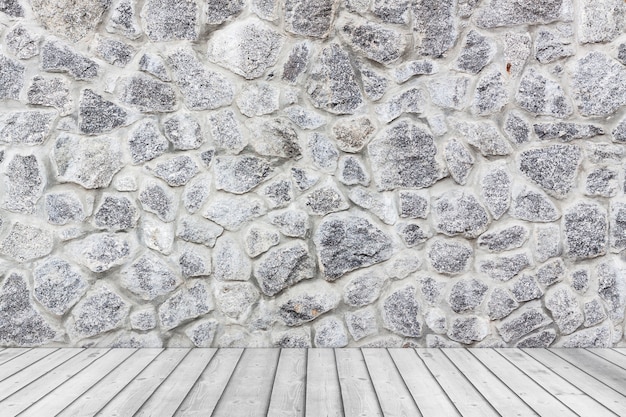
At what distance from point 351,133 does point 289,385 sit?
1197 millimetres

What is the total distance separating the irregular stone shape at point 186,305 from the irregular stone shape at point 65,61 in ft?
3.60

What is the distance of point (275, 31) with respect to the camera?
3041mm

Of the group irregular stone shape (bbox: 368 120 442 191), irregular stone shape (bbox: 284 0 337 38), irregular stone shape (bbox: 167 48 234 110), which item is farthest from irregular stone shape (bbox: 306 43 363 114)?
irregular stone shape (bbox: 167 48 234 110)

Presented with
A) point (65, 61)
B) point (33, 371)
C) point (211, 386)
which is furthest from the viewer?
point (65, 61)

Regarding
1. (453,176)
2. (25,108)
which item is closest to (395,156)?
(453,176)

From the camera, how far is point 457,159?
9.96 ft

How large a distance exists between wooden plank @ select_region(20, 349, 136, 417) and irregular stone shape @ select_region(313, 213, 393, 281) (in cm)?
100

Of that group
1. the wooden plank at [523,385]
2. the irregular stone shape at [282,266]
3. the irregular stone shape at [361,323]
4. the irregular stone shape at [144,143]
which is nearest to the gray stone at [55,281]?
the irregular stone shape at [144,143]

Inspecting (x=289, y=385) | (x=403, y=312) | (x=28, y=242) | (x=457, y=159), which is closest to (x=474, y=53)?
(x=457, y=159)

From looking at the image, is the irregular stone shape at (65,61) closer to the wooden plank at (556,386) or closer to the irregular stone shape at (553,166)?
the irregular stone shape at (553,166)

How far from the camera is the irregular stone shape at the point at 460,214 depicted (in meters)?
3.04

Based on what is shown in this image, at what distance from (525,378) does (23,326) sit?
2269 millimetres

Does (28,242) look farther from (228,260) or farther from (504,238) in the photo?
(504,238)

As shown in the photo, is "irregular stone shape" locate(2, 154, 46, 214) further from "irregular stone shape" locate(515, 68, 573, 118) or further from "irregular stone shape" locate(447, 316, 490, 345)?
"irregular stone shape" locate(515, 68, 573, 118)
